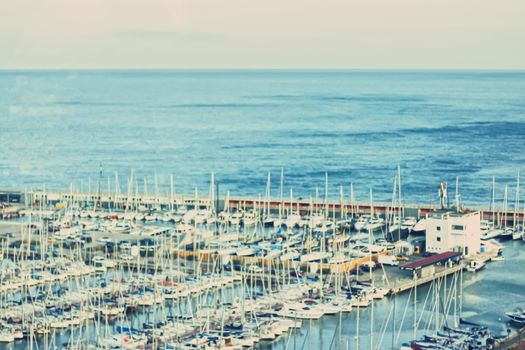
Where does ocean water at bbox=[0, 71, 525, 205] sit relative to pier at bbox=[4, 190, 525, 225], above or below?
above

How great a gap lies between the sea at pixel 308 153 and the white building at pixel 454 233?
0.87 m

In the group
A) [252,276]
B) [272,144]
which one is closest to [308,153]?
[272,144]

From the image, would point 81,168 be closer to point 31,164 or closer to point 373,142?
point 31,164

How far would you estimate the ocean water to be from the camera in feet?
143

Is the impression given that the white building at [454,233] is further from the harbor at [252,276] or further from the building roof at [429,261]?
the building roof at [429,261]

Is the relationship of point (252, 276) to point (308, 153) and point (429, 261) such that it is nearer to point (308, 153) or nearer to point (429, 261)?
point (429, 261)

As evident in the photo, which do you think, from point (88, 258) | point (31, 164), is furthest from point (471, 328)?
point (31, 164)

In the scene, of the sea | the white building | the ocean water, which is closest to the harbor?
the white building

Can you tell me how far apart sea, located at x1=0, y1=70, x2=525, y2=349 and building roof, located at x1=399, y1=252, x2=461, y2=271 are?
85 cm

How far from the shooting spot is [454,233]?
26.2 metres

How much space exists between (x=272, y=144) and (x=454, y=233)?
32.5 meters

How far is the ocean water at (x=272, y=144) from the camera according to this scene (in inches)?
1711

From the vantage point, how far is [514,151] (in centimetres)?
5116

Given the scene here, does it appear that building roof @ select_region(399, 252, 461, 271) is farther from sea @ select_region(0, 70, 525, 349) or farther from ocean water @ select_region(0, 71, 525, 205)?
ocean water @ select_region(0, 71, 525, 205)
